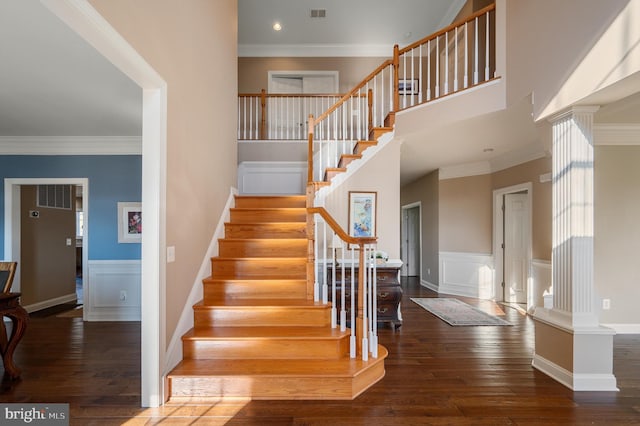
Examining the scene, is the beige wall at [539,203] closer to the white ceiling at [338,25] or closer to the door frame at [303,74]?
the white ceiling at [338,25]

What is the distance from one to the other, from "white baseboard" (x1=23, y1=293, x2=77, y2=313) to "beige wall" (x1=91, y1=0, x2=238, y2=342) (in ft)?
12.7

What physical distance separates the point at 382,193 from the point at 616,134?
116 inches


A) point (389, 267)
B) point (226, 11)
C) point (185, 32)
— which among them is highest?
point (226, 11)

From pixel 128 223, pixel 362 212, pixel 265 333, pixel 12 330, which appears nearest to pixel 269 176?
pixel 362 212

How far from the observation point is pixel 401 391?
2.49m

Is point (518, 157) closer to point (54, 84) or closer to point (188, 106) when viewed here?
point (188, 106)

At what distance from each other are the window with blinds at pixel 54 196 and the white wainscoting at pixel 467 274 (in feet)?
24.2

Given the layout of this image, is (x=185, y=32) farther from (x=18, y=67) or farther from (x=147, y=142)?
(x=18, y=67)

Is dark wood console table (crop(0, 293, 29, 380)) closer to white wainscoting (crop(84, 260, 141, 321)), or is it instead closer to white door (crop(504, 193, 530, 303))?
white wainscoting (crop(84, 260, 141, 321))

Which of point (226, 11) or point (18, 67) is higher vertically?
point (226, 11)

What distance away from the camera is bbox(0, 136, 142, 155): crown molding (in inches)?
179

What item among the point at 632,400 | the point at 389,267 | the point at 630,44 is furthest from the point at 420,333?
the point at 630,44

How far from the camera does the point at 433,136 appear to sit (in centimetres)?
442

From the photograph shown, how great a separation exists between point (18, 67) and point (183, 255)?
2007 millimetres
